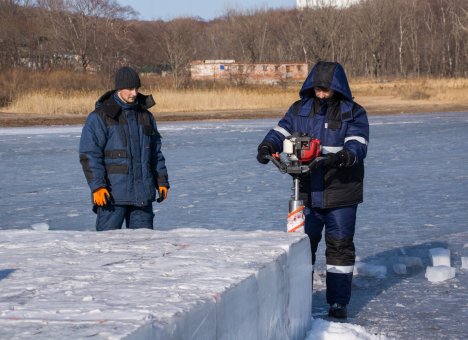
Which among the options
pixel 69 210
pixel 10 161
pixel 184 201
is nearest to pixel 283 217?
pixel 184 201

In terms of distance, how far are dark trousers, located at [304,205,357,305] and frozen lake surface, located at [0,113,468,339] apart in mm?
212

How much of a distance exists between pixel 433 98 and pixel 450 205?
30536mm

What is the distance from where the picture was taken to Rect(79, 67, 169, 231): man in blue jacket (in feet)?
19.9

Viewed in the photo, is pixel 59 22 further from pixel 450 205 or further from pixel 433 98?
pixel 450 205

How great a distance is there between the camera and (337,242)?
19.0 feet

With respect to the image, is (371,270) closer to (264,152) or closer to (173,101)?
(264,152)

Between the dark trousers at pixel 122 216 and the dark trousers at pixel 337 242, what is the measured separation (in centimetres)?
111

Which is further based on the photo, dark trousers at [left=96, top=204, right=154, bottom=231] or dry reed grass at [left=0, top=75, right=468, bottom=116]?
dry reed grass at [left=0, top=75, right=468, bottom=116]

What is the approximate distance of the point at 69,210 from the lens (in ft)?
34.2

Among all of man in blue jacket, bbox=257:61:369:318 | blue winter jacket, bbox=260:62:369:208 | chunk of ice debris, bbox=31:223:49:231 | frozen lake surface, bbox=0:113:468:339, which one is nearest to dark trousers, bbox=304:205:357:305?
man in blue jacket, bbox=257:61:369:318

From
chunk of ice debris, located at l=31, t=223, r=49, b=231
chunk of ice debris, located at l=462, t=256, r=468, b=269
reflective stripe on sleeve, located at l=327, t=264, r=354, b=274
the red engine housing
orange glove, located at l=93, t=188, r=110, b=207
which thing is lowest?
chunk of ice debris, located at l=31, t=223, r=49, b=231

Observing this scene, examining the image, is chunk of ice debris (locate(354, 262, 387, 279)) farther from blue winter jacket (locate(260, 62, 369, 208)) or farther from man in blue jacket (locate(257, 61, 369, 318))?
blue winter jacket (locate(260, 62, 369, 208))

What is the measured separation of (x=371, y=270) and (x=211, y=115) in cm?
2547

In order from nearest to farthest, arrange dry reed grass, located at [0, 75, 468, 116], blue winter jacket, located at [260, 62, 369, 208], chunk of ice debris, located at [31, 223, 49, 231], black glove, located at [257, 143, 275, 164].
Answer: black glove, located at [257, 143, 275, 164] < blue winter jacket, located at [260, 62, 369, 208] < chunk of ice debris, located at [31, 223, 49, 231] < dry reed grass, located at [0, 75, 468, 116]
